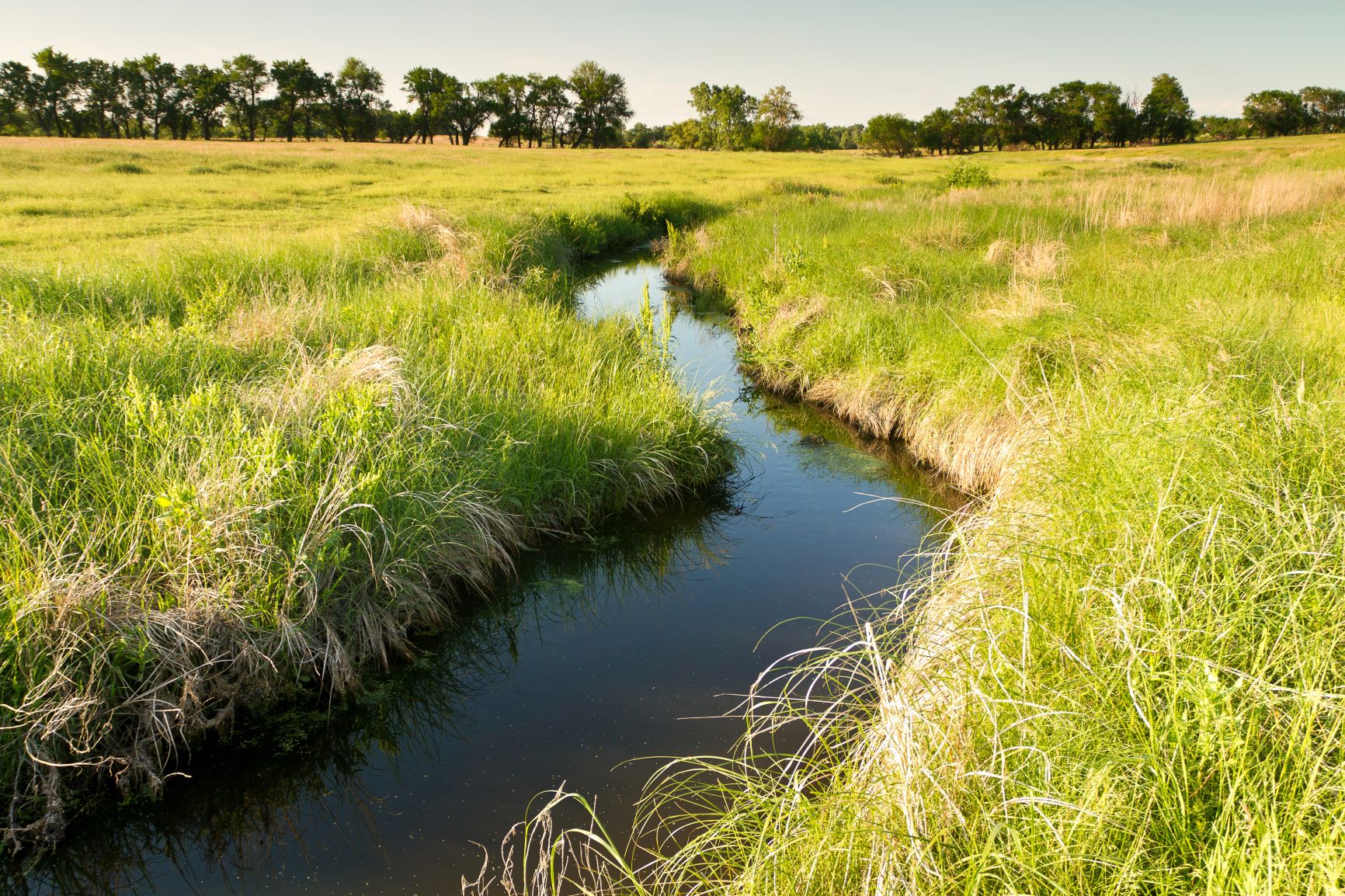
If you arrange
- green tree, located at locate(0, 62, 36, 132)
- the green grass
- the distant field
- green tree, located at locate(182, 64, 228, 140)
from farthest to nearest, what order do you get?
1. green tree, located at locate(182, 64, 228, 140)
2. green tree, located at locate(0, 62, 36, 132)
3. the distant field
4. the green grass

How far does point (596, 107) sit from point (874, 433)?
238 feet

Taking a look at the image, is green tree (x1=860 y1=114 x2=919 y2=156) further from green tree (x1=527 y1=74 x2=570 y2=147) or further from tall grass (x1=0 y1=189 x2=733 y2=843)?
tall grass (x1=0 y1=189 x2=733 y2=843)

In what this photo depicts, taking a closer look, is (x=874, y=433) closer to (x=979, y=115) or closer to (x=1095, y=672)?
(x=1095, y=672)

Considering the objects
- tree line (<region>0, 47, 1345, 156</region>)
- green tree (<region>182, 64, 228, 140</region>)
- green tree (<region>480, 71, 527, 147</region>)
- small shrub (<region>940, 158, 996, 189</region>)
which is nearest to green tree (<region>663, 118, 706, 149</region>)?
tree line (<region>0, 47, 1345, 156</region>)

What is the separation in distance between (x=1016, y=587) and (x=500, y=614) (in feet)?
10.0

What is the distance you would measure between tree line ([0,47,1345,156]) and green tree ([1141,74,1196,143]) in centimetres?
11

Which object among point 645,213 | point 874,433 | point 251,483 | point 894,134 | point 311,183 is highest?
point 894,134

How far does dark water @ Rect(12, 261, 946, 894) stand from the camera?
3.01 meters

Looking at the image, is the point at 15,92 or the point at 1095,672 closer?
the point at 1095,672

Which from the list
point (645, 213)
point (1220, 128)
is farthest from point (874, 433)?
point (1220, 128)

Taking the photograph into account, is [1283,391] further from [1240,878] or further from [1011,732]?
[1240,878]

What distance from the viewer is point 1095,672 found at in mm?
2338

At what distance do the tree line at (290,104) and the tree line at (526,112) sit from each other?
10cm

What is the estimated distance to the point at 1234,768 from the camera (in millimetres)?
1925
